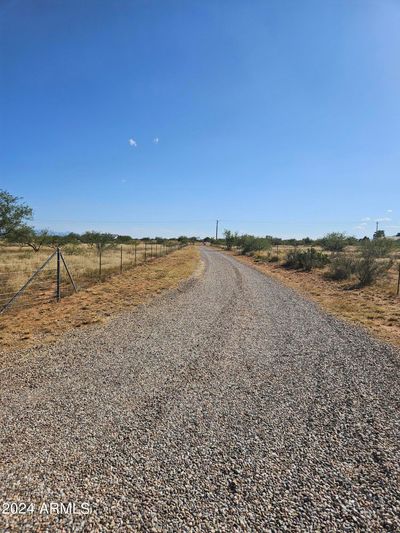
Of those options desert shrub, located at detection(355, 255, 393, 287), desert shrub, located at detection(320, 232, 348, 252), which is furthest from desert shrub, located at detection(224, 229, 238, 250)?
desert shrub, located at detection(355, 255, 393, 287)

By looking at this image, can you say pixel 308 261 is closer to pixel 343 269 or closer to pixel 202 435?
pixel 343 269

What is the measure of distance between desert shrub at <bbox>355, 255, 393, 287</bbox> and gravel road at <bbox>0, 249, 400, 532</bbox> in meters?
11.1

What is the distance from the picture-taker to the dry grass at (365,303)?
8630 mm

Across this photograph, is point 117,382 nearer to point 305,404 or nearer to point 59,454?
point 59,454

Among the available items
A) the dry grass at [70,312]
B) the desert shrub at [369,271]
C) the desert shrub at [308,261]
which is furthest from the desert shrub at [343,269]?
the dry grass at [70,312]

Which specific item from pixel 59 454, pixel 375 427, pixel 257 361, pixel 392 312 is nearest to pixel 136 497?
pixel 59 454

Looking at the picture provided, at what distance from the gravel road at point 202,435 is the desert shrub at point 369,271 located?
11088mm

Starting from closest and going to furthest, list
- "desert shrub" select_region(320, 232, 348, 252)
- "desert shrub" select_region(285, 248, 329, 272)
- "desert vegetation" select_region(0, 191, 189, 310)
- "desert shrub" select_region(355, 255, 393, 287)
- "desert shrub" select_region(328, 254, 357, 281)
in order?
"desert vegetation" select_region(0, 191, 189, 310) < "desert shrub" select_region(355, 255, 393, 287) < "desert shrub" select_region(328, 254, 357, 281) < "desert shrub" select_region(285, 248, 329, 272) < "desert shrub" select_region(320, 232, 348, 252)

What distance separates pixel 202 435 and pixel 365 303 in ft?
35.2

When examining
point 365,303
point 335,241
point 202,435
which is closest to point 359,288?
point 365,303

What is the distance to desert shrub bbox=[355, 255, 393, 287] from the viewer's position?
1652 centimetres

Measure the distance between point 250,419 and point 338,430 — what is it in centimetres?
104

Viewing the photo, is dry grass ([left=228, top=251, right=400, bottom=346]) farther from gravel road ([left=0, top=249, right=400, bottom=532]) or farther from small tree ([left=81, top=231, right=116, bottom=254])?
small tree ([left=81, top=231, right=116, bottom=254])

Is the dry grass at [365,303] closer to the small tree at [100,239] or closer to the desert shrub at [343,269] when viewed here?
the desert shrub at [343,269]
